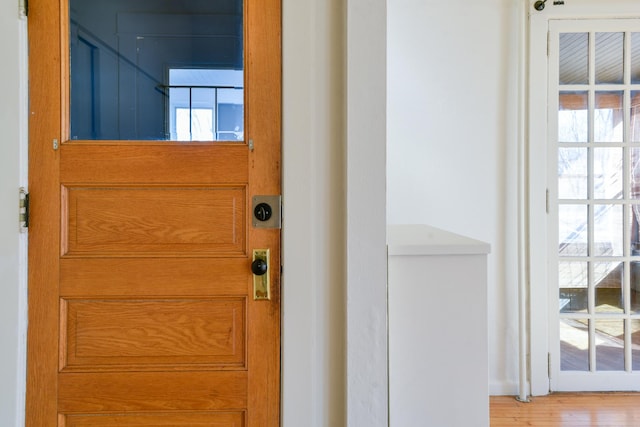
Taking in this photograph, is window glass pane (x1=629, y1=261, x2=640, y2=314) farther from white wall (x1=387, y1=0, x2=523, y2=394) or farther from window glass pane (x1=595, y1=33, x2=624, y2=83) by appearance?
window glass pane (x1=595, y1=33, x2=624, y2=83)

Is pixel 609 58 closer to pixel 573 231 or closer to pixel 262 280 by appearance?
pixel 573 231

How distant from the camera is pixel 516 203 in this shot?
2.33 m

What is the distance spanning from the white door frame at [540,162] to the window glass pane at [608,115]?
394 millimetres

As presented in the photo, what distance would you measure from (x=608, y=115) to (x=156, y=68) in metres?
2.69

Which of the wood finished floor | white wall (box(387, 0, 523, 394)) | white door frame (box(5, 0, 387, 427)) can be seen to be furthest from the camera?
white wall (box(387, 0, 523, 394))

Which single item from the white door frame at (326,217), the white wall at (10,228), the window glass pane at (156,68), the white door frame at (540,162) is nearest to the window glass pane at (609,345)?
the white door frame at (540,162)

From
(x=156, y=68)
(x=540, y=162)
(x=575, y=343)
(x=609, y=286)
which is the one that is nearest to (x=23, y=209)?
(x=156, y=68)

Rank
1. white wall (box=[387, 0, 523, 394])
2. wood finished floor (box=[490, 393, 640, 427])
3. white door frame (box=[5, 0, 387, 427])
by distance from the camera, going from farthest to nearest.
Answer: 1. white wall (box=[387, 0, 523, 394])
2. wood finished floor (box=[490, 393, 640, 427])
3. white door frame (box=[5, 0, 387, 427])

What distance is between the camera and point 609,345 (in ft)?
7.86

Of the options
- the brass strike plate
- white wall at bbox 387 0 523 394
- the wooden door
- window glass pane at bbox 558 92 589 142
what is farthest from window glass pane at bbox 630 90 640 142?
the brass strike plate

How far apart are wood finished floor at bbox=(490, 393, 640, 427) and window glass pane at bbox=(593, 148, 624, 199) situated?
127 centimetres

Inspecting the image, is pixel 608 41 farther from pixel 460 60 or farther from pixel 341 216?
pixel 341 216

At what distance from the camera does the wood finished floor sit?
2.05 meters

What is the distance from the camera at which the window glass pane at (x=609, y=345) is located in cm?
239
